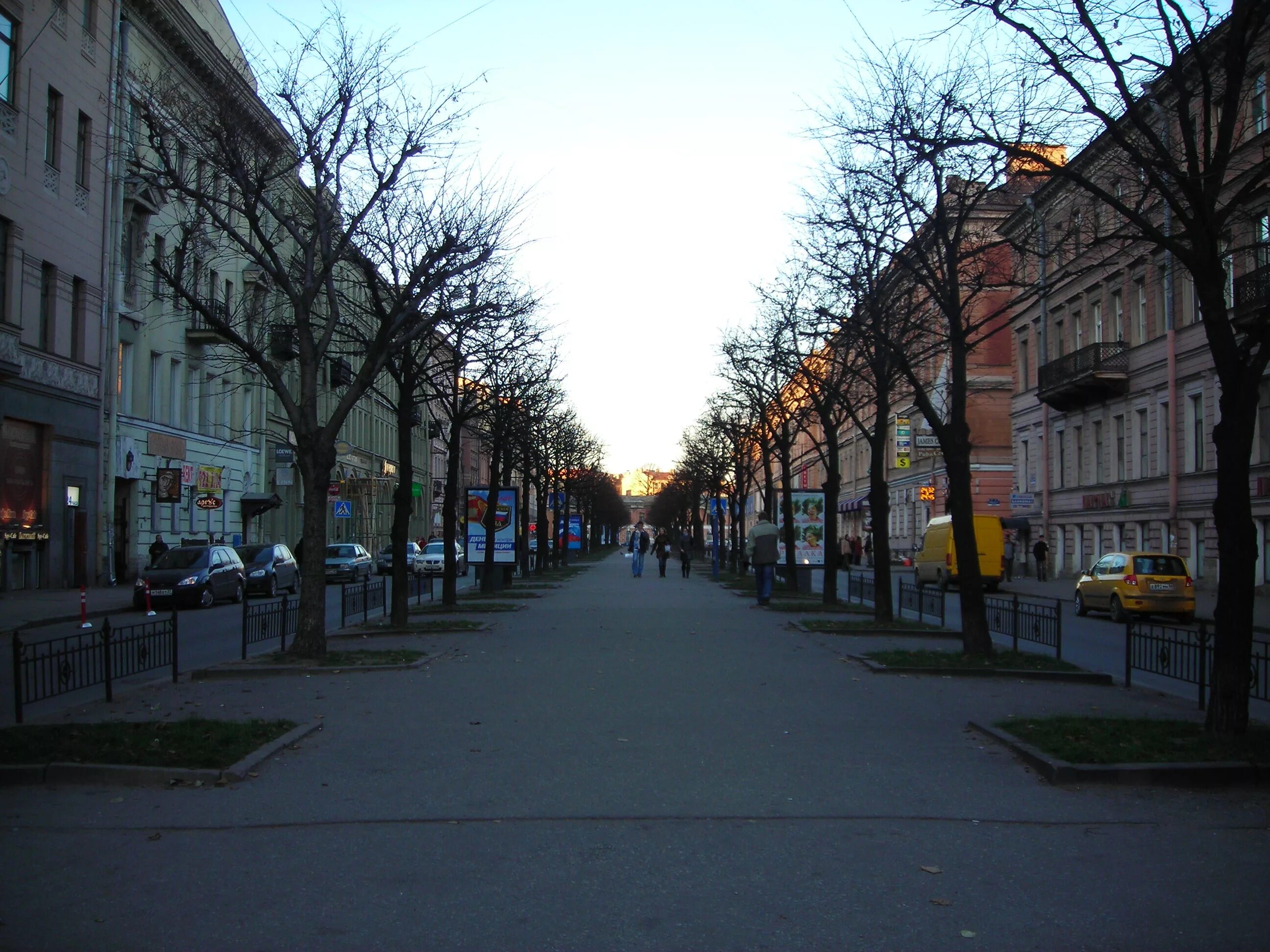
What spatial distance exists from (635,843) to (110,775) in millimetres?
3919

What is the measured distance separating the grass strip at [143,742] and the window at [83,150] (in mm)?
30576

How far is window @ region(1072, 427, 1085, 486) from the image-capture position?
4816 cm

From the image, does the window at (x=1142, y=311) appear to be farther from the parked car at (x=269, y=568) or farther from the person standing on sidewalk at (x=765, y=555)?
the parked car at (x=269, y=568)

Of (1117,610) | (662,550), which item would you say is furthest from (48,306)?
(1117,610)

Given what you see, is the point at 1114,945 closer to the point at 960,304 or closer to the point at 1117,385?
the point at 960,304

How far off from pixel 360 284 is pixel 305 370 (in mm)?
4205

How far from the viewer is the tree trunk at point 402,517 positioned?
2133 cm

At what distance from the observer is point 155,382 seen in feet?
143

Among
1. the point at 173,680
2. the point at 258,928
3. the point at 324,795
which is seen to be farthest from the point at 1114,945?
the point at 173,680

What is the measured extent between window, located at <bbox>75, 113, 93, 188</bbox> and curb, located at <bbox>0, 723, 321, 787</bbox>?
3215 cm

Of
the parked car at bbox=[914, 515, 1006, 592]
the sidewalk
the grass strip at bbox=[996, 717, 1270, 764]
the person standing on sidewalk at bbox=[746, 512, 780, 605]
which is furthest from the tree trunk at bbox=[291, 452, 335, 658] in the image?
the parked car at bbox=[914, 515, 1006, 592]

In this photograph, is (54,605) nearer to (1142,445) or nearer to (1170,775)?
(1170,775)

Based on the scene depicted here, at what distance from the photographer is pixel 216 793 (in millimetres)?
8273

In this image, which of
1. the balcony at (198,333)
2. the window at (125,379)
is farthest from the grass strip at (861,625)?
the balcony at (198,333)
